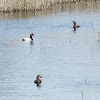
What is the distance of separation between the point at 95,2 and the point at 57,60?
23781mm

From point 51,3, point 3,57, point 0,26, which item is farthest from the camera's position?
point 51,3

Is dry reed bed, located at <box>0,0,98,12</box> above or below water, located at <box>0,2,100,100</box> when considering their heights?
above

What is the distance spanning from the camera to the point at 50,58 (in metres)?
19.1

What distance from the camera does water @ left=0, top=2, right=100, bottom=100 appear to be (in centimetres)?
1379

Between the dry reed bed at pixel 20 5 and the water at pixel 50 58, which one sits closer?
the water at pixel 50 58

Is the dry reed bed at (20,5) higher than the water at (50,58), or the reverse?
the dry reed bed at (20,5)

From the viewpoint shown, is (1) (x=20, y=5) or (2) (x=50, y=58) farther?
(1) (x=20, y=5)

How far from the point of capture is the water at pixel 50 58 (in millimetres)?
13789

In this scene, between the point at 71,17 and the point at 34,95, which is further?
the point at 71,17

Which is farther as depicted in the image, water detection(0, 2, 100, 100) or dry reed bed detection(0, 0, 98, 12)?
dry reed bed detection(0, 0, 98, 12)

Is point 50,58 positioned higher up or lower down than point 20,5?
lower down

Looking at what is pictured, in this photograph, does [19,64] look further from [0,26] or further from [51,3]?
[51,3]

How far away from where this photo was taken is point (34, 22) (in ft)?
106

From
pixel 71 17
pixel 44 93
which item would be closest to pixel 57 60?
pixel 44 93
